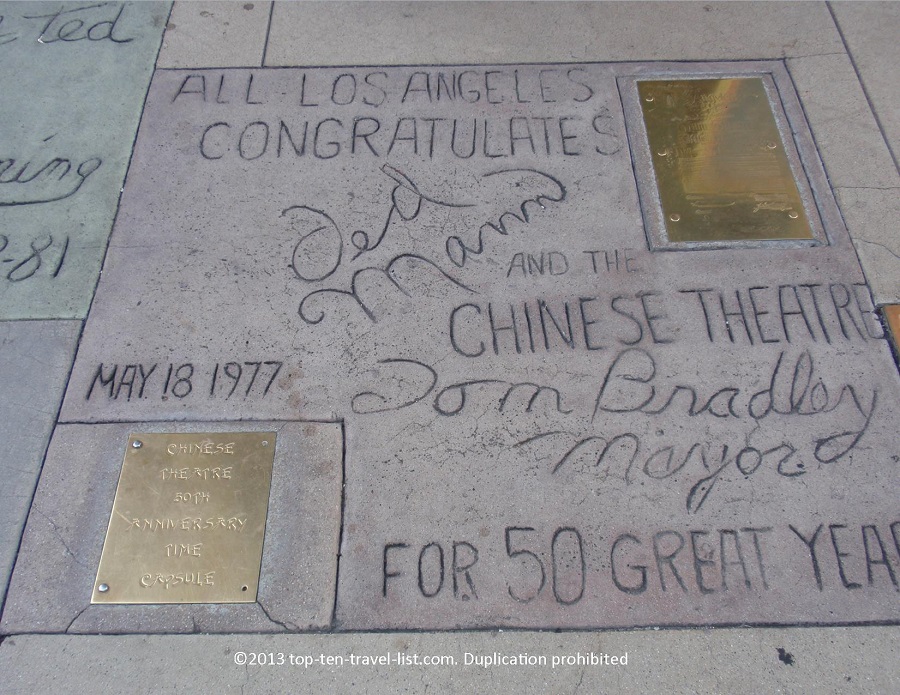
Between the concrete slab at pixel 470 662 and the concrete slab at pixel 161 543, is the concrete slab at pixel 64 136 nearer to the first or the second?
the concrete slab at pixel 161 543

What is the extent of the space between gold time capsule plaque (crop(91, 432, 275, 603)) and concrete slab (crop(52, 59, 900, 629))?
0.16 metres

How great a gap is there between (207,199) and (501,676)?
8.07ft

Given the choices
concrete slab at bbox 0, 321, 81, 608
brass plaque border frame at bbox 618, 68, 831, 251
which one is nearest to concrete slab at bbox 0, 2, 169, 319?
concrete slab at bbox 0, 321, 81, 608

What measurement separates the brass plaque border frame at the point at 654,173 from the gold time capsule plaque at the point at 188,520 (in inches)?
78.0

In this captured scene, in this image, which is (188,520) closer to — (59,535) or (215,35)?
(59,535)

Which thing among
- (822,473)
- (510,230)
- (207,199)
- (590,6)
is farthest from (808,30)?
(207,199)

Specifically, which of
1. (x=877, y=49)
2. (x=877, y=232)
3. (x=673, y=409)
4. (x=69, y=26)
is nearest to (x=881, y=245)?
(x=877, y=232)

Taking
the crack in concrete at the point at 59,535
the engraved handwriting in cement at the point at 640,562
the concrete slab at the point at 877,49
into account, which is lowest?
the engraved handwriting in cement at the point at 640,562

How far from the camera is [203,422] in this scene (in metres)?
2.52

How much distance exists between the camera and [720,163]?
123 inches

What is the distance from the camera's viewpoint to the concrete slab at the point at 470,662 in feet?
6.88

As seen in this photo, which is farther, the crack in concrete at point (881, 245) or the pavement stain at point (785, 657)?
the crack in concrete at point (881, 245)

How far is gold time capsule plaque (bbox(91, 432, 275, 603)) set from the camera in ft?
7.30

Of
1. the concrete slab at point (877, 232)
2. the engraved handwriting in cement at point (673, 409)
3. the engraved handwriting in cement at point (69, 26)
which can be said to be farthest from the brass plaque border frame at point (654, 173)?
the engraved handwriting in cement at point (69, 26)
